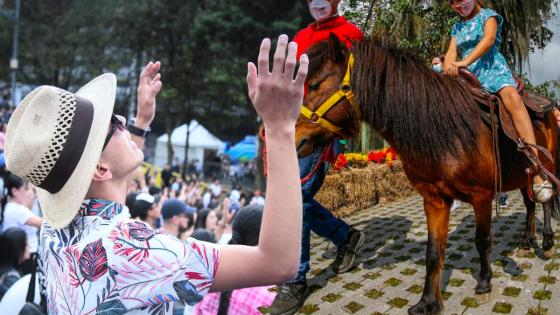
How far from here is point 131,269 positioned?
127 cm

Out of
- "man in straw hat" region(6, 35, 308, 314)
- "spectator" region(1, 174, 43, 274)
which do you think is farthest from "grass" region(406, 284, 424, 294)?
"spectator" region(1, 174, 43, 274)

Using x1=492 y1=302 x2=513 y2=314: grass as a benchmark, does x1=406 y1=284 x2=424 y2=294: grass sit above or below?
below

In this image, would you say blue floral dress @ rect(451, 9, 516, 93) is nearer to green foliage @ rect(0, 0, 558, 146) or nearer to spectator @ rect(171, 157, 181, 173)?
green foliage @ rect(0, 0, 558, 146)

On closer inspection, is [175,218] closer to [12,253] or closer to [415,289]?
[12,253]

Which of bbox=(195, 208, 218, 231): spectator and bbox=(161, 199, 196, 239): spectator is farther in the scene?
bbox=(195, 208, 218, 231): spectator

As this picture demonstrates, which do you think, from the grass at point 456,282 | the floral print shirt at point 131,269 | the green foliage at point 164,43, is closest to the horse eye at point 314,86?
the grass at point 456,282

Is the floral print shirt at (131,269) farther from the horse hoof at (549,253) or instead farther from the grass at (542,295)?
the horse hoof at (549,253)

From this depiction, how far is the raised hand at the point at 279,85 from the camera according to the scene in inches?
46.0

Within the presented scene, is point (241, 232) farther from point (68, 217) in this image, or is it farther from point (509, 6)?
point (509, 6)

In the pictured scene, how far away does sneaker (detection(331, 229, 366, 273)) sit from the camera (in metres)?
4.05

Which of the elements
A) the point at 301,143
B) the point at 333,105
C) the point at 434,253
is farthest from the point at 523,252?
the point at 301,143

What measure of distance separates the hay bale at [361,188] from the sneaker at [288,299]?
2.39 meters

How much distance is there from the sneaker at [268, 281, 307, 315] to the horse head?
1.02m

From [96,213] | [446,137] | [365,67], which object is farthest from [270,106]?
[446,137]
